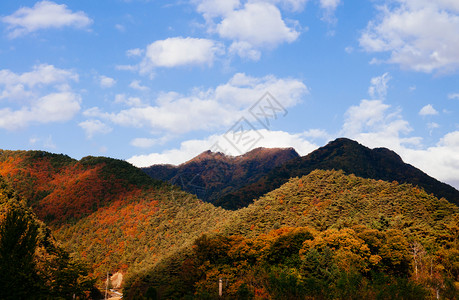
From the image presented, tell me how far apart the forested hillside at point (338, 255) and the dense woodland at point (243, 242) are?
184 millimetres

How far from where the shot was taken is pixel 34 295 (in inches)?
1196

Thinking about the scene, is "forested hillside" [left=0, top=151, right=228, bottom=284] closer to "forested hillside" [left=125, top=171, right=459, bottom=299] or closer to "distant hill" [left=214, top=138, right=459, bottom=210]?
"forested hillside" [left=125, top=171, right=459, bottom=299]

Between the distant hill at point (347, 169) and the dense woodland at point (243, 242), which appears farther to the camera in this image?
the distant hill at point (347, 169)

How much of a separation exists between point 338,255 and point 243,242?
15262mm

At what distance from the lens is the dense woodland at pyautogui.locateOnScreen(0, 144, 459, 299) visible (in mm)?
34719

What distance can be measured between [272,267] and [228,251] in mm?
8709

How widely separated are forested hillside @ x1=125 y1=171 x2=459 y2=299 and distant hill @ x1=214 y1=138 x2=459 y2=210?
5944 cm

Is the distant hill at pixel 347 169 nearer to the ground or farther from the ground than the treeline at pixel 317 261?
farther from the ground

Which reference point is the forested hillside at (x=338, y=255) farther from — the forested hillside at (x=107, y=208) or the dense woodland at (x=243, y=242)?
the forested hillside at (x=107, y=208)

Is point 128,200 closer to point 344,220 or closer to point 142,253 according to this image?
point 142,253

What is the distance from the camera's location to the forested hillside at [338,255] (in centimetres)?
3728

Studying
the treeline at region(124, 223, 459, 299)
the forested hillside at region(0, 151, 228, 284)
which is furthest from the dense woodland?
the forested hillside at region(0, 151, 228, 284)

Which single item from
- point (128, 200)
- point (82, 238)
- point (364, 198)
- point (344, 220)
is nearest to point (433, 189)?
point (364, 198)

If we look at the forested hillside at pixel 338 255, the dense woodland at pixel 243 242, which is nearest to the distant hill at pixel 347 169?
the dense woodland at pixel 243 242
